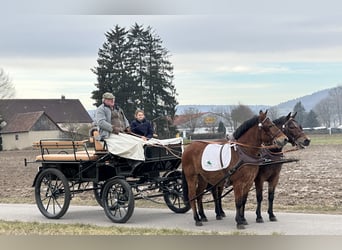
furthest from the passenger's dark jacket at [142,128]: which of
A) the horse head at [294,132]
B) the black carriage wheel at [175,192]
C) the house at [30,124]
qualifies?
the house at [30,124]

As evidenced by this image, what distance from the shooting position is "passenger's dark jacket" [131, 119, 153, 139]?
31.8 feet

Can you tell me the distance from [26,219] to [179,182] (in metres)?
2.85

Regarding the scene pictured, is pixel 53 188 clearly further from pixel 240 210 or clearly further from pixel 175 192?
pixel 240 210

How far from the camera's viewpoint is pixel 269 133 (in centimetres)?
820

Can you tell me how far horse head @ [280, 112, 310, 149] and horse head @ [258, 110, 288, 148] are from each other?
0.16 metres

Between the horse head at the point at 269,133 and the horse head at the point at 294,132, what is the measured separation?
16cm

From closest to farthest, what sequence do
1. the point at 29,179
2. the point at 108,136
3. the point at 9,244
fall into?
the point at 9,244 < the point at 108,136 < the point at 29,179

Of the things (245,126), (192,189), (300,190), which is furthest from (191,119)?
(245,126)

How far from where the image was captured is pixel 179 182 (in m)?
9.82

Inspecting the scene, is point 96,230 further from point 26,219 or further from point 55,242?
point 26,219

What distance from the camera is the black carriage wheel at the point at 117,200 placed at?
888cm

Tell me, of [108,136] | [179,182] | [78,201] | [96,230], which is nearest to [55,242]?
[96,230]

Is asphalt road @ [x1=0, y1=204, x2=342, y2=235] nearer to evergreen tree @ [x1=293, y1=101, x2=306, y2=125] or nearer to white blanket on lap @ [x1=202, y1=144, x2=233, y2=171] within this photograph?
white blanket on lap @ [x1=202, y1=144, x2=233, y2=171]

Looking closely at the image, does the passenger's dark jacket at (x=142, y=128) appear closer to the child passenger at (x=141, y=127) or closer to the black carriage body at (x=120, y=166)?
the child passenger at (x=141, y=127)
